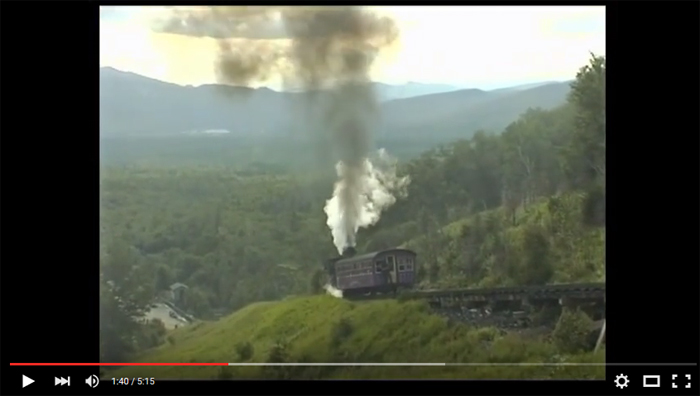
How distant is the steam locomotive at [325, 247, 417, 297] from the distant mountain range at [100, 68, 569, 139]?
66 centimetres

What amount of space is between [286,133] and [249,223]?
21.0 inches

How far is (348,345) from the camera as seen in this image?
5.21 m

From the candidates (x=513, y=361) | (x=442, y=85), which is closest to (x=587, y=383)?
(x=513, y=361)

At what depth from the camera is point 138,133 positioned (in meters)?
5.35

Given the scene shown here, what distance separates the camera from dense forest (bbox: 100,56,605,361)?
5312 mm
